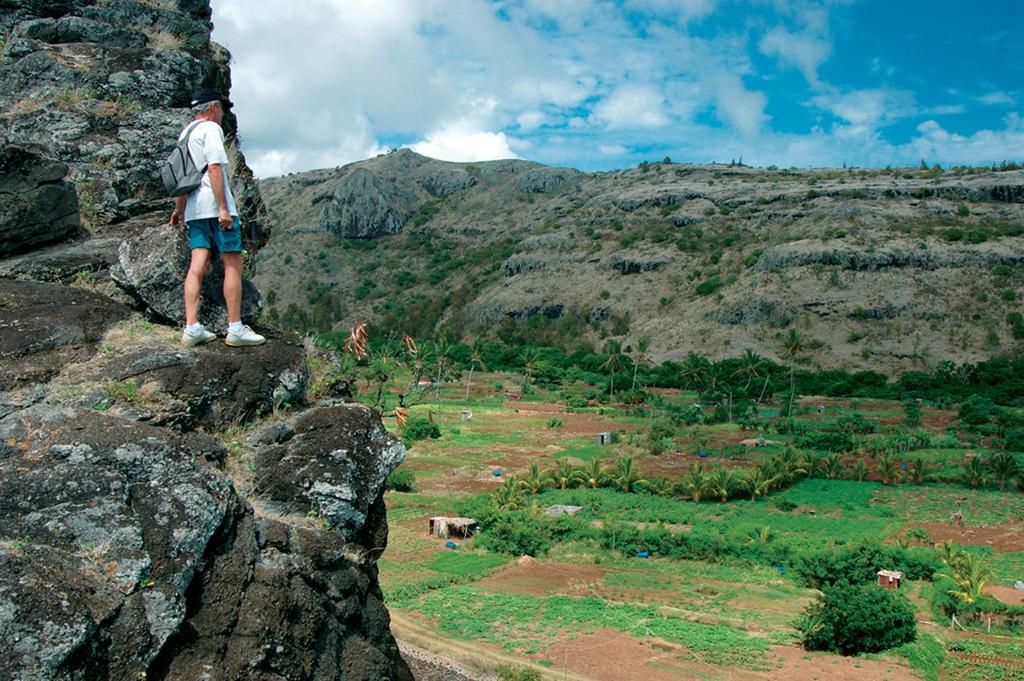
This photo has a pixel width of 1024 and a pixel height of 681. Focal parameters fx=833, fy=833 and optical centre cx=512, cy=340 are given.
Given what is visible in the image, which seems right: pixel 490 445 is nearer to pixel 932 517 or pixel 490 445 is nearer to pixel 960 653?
pixel 932 517

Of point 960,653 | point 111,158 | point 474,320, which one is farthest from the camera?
point 474,320

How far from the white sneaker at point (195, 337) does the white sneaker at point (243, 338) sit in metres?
0.12

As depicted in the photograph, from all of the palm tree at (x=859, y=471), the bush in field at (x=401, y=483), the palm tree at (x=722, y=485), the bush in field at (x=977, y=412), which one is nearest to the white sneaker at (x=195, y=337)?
the bush in field at (x=401, y=483)

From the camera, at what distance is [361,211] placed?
410 feet

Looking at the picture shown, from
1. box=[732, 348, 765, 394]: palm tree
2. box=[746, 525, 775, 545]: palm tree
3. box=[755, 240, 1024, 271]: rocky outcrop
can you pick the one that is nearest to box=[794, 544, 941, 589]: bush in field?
box=[746, 525, 775, 545]: palm tree

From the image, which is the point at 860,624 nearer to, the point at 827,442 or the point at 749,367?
the point at 827,442

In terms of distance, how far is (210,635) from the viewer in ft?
12.9

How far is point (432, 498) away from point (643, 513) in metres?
7.66

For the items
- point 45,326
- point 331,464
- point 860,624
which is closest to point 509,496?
point 860,624

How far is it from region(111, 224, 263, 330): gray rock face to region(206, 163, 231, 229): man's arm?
1.93 ft

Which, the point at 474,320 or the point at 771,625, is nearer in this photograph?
the point at 771,625

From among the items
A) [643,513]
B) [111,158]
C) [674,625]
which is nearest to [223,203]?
[111,158]

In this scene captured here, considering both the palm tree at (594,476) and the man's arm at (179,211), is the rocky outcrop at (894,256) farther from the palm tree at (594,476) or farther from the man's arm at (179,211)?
the man's arm at (179,211)

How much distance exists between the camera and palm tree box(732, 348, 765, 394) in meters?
57.5
